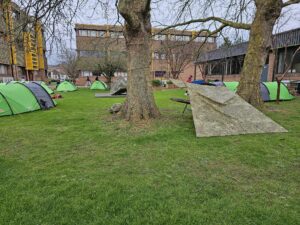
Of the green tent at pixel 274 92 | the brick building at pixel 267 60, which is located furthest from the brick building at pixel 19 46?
the green tent at pixel 274 92

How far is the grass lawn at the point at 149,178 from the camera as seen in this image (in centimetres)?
233

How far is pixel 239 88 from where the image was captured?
27.1 feet

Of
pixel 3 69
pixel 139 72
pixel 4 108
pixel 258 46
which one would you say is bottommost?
pixel 4 108

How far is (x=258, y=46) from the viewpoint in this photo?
307 inches

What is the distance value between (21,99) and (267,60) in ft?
54.1

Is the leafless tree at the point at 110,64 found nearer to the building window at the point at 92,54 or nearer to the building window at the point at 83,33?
the building window at the point at 92,54

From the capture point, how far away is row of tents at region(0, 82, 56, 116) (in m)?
A: 8.53

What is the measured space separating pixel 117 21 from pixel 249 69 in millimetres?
4895

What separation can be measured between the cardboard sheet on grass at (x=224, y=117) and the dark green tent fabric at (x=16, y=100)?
22.5 ft

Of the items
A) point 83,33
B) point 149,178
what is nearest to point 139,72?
point 149,178

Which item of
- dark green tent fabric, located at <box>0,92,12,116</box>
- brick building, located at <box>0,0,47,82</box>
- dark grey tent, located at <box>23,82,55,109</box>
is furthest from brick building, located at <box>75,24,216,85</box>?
dark green tent fabric, located at <box>0,92,12,116</box>

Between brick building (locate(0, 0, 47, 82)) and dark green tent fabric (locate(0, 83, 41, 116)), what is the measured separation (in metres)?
1.48

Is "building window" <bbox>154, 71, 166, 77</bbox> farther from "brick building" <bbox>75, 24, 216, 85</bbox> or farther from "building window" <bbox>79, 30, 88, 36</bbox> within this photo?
"building window" <bbox>79, 30, 88, 36</bbox>

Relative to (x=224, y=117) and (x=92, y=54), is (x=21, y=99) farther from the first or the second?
(x=92, y=54)
